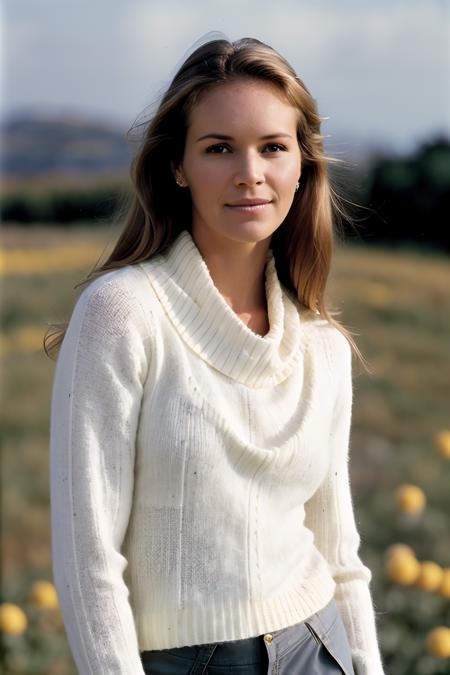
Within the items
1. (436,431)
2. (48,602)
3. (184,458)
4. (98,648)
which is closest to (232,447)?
(184,458)

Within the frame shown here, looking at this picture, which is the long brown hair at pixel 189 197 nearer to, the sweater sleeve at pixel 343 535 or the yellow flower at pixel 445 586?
the sweater sleeve at pixel 343 535

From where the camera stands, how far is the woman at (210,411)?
173 centimetres

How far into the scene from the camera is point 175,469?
1760mm

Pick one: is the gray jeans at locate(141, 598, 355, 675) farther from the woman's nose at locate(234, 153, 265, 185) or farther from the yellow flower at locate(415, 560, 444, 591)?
the yellow flower at locate(415, 560, 444, 591)

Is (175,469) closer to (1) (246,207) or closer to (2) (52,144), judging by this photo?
(1) (246,207)

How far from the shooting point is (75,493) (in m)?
1.72

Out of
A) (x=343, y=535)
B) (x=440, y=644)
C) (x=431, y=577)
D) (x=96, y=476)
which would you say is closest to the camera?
(x=96, y=476)

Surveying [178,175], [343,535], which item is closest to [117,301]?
[178,175]

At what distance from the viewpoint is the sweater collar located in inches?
73.3

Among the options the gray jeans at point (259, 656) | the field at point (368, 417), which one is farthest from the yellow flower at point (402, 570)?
the gray jeans at point (259, 656)

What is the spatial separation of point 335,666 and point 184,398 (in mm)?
484

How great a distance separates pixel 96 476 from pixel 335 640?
487mm

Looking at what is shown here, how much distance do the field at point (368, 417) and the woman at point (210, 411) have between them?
0.26 meters

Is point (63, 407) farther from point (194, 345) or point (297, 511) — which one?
point (297, 511)
